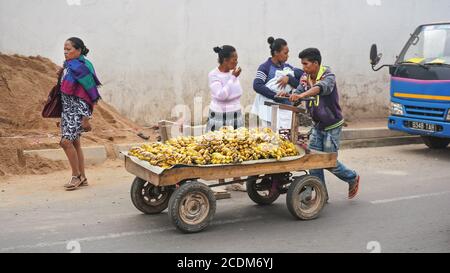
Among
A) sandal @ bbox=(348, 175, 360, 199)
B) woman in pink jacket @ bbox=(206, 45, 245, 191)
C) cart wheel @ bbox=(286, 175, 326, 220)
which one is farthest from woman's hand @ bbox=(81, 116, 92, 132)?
sandal @ bbox=(348, 175, 360, 199)

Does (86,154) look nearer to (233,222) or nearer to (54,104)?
(54,104)

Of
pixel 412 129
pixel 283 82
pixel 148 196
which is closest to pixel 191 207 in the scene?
pixel 148 196

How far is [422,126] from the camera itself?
1035 cm

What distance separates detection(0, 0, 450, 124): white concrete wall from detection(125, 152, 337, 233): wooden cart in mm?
5241

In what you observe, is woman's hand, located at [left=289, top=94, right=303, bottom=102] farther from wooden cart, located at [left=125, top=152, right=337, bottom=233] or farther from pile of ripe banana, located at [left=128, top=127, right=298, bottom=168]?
wooden cart, located at [left=125, top=152, right=337, bottom=233]

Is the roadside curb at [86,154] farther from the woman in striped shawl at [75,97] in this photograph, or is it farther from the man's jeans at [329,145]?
the man's jeans at [329,145]

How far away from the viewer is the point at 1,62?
33.9 ft

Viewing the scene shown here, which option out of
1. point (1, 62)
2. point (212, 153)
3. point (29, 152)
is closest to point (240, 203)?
point (212, 153)

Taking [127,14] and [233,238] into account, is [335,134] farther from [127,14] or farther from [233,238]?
[127,14]

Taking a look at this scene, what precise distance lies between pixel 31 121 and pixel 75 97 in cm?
234

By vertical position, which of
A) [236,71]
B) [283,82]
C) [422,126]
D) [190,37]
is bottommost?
[422,126]

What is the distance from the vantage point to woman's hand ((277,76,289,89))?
7.42 m

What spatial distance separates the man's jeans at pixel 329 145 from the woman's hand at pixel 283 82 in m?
0.70

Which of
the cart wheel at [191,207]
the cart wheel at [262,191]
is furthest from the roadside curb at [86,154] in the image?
the cart wheel at [191,207]
